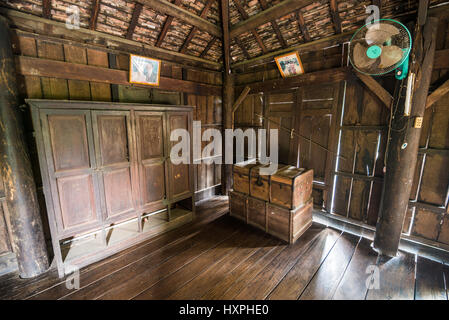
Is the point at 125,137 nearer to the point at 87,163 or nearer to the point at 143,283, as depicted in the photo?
the point at 87,163

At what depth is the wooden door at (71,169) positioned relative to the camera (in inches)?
91.8

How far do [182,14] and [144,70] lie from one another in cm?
117

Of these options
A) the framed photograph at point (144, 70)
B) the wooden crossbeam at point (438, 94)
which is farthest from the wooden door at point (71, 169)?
the wooden crossbeam at point (438, 94)

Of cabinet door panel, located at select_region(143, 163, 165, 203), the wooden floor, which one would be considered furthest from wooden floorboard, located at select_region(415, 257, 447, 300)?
cabinet door panel, located at select_region(143, 163, 165, 203)

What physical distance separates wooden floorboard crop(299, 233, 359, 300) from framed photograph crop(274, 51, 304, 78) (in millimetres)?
3281

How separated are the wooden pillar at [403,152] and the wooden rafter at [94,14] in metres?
4.30

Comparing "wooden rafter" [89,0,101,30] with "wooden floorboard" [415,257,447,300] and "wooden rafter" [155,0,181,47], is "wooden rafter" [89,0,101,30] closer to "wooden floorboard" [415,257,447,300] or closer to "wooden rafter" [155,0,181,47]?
"wooden rafter" [155,0,181,47]

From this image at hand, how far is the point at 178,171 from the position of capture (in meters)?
3.61

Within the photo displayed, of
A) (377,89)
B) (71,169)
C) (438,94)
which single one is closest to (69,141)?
(71,169)

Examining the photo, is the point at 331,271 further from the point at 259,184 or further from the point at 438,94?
the point at 438,94

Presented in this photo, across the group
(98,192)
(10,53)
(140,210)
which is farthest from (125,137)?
(10,53)

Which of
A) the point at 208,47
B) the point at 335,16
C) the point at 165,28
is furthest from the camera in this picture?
the point at 208,47

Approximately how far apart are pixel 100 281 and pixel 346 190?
4.23 m

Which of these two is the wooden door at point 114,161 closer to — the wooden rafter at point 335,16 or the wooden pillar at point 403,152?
the wooden rafter at point 335,16
